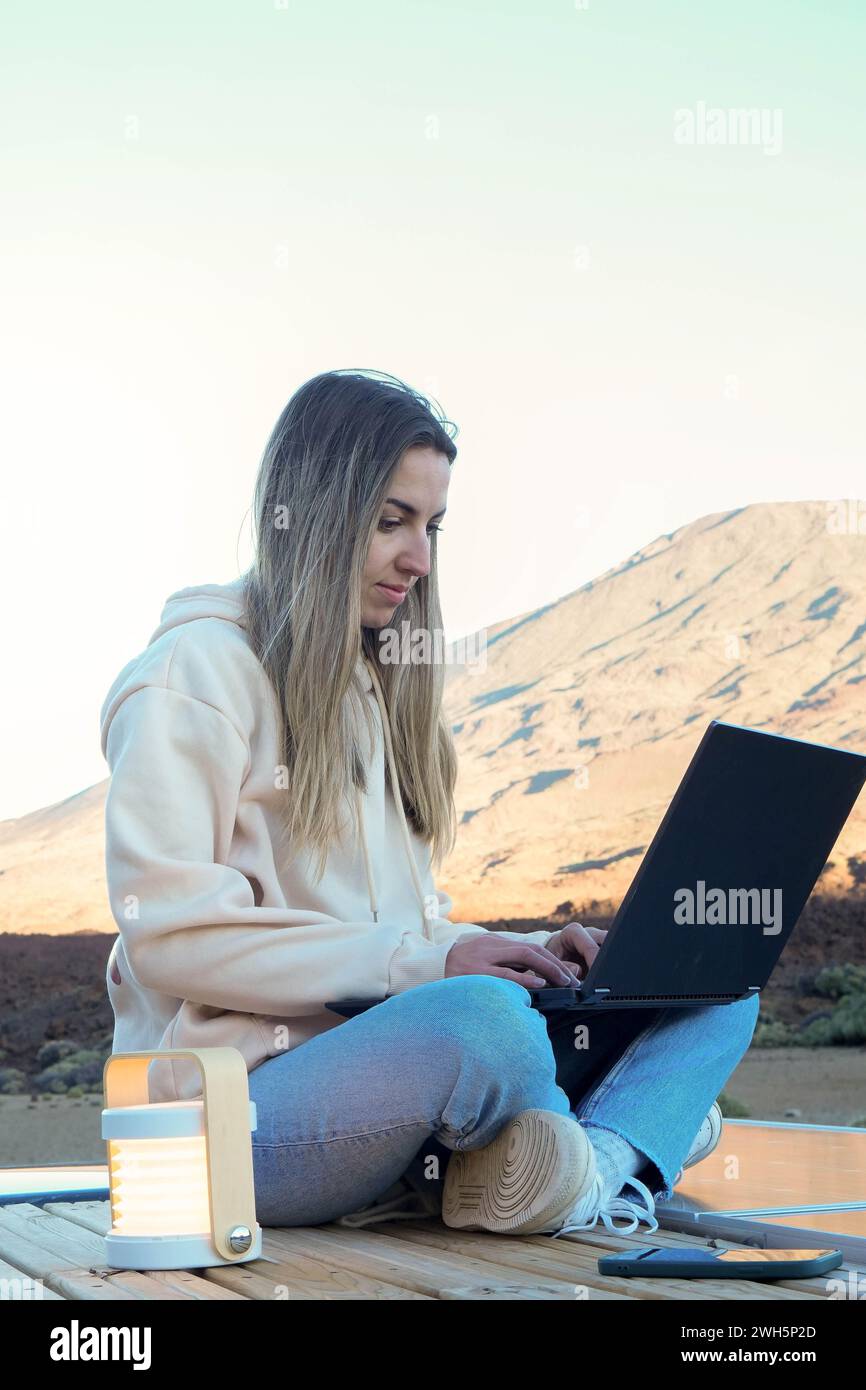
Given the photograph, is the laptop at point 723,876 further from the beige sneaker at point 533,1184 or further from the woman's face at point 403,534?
the woman's face at point 403,534

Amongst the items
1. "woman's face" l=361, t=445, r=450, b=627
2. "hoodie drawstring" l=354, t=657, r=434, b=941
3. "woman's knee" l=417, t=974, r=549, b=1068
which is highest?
"woman's face" l=361, t=445, r=450, b=627

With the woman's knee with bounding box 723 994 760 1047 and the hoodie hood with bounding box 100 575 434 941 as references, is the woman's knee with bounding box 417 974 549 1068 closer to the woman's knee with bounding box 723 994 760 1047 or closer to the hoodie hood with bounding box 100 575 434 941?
the hoodie hood with bounding box 100 575 434 941

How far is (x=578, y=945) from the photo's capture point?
1898 millimetres

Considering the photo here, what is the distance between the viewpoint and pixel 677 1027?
1.92 metres

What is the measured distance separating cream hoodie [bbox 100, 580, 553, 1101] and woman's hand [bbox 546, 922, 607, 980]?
220mm

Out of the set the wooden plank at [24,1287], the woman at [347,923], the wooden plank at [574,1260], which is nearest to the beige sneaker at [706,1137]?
the woman at [347,923]

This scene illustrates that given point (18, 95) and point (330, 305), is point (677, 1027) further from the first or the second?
point (18, 95)

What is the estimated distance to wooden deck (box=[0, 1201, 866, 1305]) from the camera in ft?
4.36

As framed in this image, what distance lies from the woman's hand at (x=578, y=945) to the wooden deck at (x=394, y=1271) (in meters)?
0.34

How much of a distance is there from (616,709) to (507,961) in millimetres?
16310

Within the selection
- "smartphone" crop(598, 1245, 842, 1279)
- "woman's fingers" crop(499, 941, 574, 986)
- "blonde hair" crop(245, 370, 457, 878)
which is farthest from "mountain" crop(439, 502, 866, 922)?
"smartphone" crop(598, 1245, 842, 1279)

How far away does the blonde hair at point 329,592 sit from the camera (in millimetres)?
1815
